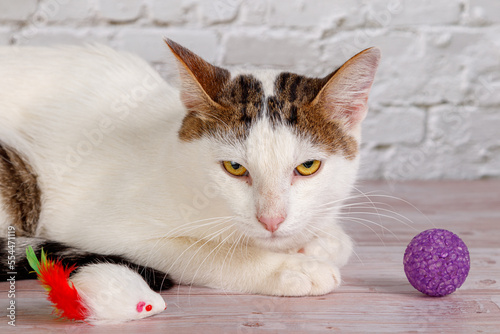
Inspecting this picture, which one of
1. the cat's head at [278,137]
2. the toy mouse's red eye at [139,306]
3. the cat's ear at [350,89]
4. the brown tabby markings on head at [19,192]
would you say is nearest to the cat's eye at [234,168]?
the cat's head at [278,137]

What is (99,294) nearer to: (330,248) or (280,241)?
(280,241)

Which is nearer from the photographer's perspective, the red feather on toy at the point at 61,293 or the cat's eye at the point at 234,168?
the red feather on toy at the point at 61,293

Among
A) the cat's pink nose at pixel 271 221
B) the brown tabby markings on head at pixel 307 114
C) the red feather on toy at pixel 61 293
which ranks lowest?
the red feather on toy at pixel 61 293

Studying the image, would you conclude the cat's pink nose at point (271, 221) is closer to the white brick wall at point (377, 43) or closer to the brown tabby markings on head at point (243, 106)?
the brown tabby markings on head at point (243, 106)

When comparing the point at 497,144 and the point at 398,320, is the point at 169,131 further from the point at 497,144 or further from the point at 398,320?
the point at 497,144

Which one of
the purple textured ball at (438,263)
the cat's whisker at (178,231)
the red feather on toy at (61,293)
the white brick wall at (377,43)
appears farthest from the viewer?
the white brick wall at (377,43)

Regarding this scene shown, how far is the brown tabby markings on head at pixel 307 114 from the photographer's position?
1324 millimetres

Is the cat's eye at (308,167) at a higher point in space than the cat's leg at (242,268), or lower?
higher

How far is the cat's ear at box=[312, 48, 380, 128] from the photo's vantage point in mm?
1318

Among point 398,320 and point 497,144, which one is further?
point 497,144

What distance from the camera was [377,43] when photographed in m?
2.39

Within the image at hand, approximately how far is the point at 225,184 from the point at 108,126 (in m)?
0.49

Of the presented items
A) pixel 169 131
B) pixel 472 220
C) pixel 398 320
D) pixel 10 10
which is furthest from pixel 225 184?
pixel 10 10

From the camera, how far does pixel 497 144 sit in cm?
254
